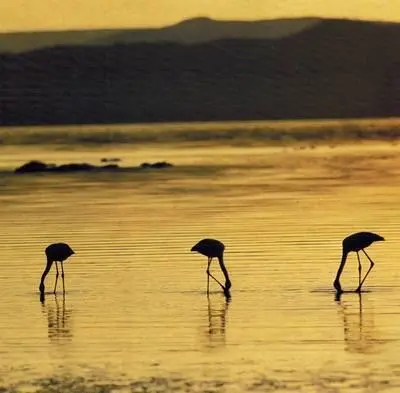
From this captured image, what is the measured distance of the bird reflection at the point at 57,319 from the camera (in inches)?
681

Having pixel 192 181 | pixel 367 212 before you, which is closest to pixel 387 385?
pixel 367 212

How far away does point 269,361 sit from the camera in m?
15.3

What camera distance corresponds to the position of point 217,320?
1806 centimetres

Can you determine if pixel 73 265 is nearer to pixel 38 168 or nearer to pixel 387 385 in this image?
pixel 387 385

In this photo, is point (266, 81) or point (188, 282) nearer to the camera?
point (188, 282)

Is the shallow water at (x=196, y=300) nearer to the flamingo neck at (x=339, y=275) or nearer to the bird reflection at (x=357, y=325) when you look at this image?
the bird reflection at (x=357, y=325)

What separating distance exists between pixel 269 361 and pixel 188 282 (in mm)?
6039

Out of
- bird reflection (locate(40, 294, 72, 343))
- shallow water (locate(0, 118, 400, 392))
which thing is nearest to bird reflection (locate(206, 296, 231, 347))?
shallow water (locate(0, 118, 400, 392))

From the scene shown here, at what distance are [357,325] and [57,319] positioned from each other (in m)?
3.18

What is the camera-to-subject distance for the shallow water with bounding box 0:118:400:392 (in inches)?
582

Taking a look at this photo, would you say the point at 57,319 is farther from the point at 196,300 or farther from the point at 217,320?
the point at 196,300

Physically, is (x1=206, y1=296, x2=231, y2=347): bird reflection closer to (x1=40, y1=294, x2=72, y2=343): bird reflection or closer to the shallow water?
the shallow water

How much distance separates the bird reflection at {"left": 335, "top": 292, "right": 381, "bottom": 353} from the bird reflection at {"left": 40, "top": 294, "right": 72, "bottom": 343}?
2.66 m

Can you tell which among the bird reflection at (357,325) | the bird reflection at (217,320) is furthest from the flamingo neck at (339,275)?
the bird reflection at (217,320)
